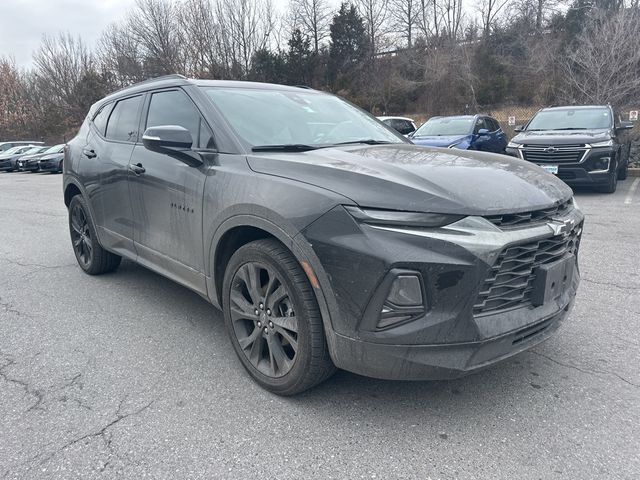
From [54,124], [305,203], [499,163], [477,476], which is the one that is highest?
[54,124]

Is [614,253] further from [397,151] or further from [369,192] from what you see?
[369,192]

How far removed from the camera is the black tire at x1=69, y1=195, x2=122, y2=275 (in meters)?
4.65

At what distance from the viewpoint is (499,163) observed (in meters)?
2.77

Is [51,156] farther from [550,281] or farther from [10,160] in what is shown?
[550,281]

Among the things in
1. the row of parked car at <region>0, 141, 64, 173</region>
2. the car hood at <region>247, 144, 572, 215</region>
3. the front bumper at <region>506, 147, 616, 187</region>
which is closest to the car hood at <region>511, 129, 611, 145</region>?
the front bumper at <region>506, 147, 616, 187</region>

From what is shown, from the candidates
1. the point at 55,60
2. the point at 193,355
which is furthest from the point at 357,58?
the point at 193,355

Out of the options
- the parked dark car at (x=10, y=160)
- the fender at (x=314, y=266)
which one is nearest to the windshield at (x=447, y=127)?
the fender at (x=314, y=266)

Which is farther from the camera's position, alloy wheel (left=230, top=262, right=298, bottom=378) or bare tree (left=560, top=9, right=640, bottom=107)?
bare tree (left=560, top=9, right=640, bottom=107)

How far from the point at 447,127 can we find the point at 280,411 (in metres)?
10.6

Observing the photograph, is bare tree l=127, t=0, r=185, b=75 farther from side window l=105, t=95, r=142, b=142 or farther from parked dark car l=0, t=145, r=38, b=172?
side window l=105, t=95, r=142, b=142

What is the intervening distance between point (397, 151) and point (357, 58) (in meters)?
38.2

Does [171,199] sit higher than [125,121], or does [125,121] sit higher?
[125,121]

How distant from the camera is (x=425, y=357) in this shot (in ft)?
6.81

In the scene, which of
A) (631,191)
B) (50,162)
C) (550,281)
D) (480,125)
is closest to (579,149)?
(631,191)
